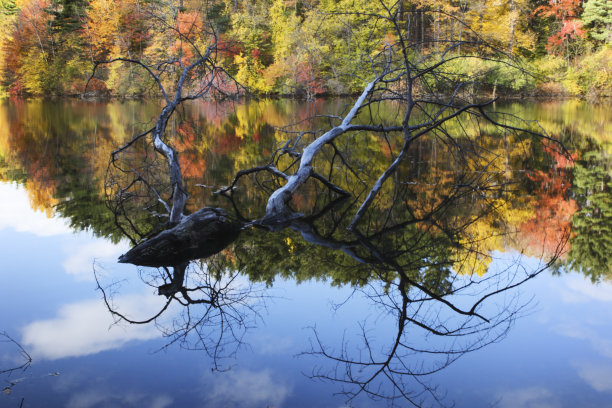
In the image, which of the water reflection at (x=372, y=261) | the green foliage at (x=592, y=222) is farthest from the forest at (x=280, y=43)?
the water reflection at (x=372, y=261)

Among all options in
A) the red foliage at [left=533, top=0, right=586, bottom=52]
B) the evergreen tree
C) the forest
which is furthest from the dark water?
the red foliage at [left=533, top=0, right=586, bottom=52]

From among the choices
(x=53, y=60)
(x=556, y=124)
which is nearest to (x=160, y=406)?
(x=556, y=124)

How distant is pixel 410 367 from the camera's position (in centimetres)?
442

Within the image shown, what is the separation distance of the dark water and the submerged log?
22cm

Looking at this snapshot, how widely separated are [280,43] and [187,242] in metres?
37.9

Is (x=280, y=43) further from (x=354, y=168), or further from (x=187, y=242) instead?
(x=187, y=242)

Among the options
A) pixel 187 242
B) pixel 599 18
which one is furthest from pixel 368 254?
pixel 599 18

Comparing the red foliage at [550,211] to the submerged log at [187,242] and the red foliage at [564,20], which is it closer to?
the submerged log at [187,242]

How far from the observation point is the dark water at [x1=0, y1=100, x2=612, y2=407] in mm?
4129

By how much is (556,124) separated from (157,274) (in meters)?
17.7

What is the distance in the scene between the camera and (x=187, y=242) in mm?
7168

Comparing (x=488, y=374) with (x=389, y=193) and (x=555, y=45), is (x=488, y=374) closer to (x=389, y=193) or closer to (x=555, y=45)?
(x=389, y=193)

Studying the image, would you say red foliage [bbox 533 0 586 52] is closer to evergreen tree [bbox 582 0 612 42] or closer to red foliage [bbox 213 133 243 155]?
Answer: evergreen tree [bbox 582 0 612 42]

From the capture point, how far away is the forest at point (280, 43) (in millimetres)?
34344
